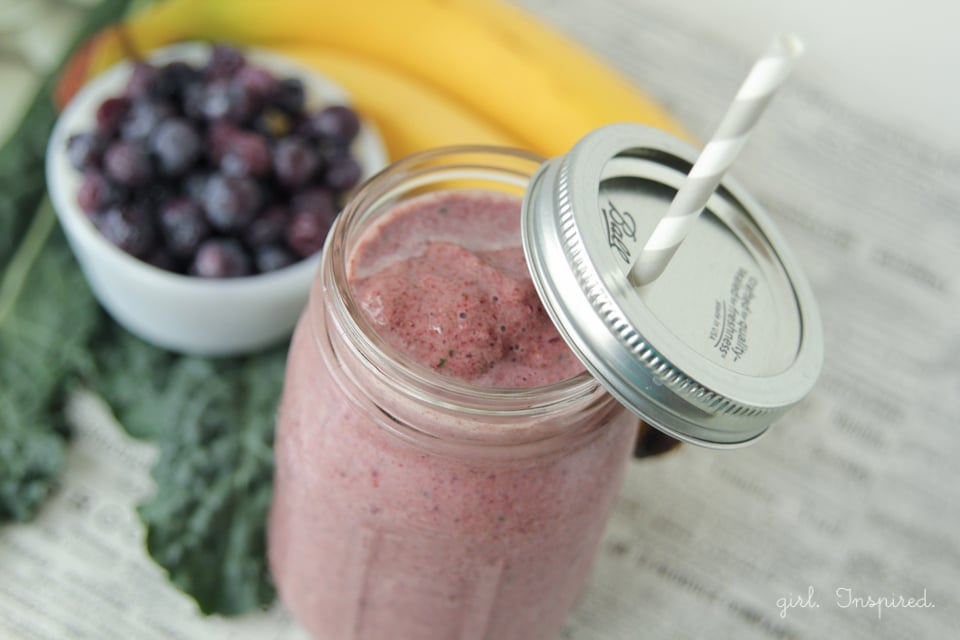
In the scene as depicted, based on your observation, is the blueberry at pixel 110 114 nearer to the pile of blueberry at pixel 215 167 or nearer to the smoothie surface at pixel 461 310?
the pile of blueberry at pixel 215 167

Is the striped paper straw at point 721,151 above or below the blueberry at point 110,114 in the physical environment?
above

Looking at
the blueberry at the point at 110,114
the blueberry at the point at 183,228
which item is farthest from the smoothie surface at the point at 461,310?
the blueberry at the point at 110,114

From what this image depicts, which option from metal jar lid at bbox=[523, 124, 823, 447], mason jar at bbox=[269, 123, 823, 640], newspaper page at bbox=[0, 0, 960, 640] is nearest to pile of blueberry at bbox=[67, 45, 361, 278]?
newspaper page at bbox=[0, 0, 960, 640]

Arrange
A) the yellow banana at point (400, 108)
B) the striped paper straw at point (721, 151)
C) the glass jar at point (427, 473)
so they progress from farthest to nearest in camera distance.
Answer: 1. the yellow banana at point (400, 108)
2. the glass jar at point (427, 473)
3. the striped paper straw at point (721, 151)

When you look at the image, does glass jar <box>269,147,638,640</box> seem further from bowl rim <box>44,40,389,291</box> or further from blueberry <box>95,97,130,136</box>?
blueberry <box>95,97,130,136</box>

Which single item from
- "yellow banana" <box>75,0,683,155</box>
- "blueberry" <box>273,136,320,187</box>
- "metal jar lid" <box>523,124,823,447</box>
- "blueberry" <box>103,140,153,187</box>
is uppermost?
"metal jar lid" <box>523,124,823,447</box>

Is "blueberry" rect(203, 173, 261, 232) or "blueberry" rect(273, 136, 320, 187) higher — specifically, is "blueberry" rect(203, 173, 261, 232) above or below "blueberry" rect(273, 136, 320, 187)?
below

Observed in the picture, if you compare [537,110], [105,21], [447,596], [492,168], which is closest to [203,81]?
[105,21]
